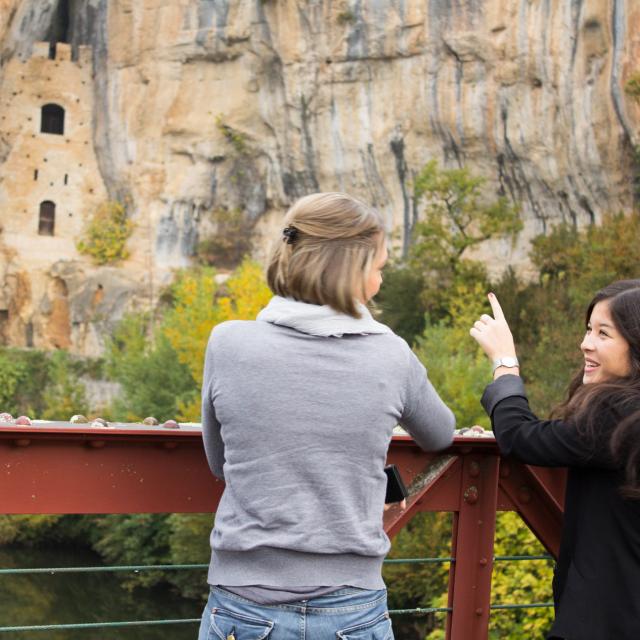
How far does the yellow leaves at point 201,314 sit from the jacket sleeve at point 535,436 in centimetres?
1722

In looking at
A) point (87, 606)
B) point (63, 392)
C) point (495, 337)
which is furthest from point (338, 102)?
point (495, 337)

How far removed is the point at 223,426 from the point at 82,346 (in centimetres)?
3003

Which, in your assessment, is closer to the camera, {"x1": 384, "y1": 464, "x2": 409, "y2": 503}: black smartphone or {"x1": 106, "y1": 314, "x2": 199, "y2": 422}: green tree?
{"x1": 384, "y1": 464, "x2": 409, "y2": 503}: black smartphone

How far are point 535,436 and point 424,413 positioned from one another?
33 cm

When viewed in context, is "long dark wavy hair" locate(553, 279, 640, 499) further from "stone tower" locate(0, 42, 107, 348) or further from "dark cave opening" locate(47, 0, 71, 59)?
"dark cave opening" locate(47, 0, 71, 59)

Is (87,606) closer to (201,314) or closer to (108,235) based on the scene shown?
(201,314)

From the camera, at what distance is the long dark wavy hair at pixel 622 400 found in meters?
2.26

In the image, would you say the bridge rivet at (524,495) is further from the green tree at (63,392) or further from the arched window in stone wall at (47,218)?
the arched window in stone wall at (47,218)

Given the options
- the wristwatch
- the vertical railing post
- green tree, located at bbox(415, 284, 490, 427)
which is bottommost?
green tree, located at bbox(415, 284, 490, 427)

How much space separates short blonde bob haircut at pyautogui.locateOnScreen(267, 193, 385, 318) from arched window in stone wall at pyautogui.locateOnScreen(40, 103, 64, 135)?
33315 millimetres

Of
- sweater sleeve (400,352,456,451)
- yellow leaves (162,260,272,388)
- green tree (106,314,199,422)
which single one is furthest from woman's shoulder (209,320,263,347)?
green tree (106,314,199,422)

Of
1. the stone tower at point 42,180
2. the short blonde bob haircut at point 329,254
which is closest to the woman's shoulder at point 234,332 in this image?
the short blonde bob haircut at point 329,254

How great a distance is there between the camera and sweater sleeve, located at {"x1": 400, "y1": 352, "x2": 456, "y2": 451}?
2.20 meters

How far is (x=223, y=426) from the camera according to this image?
83.8 inches
